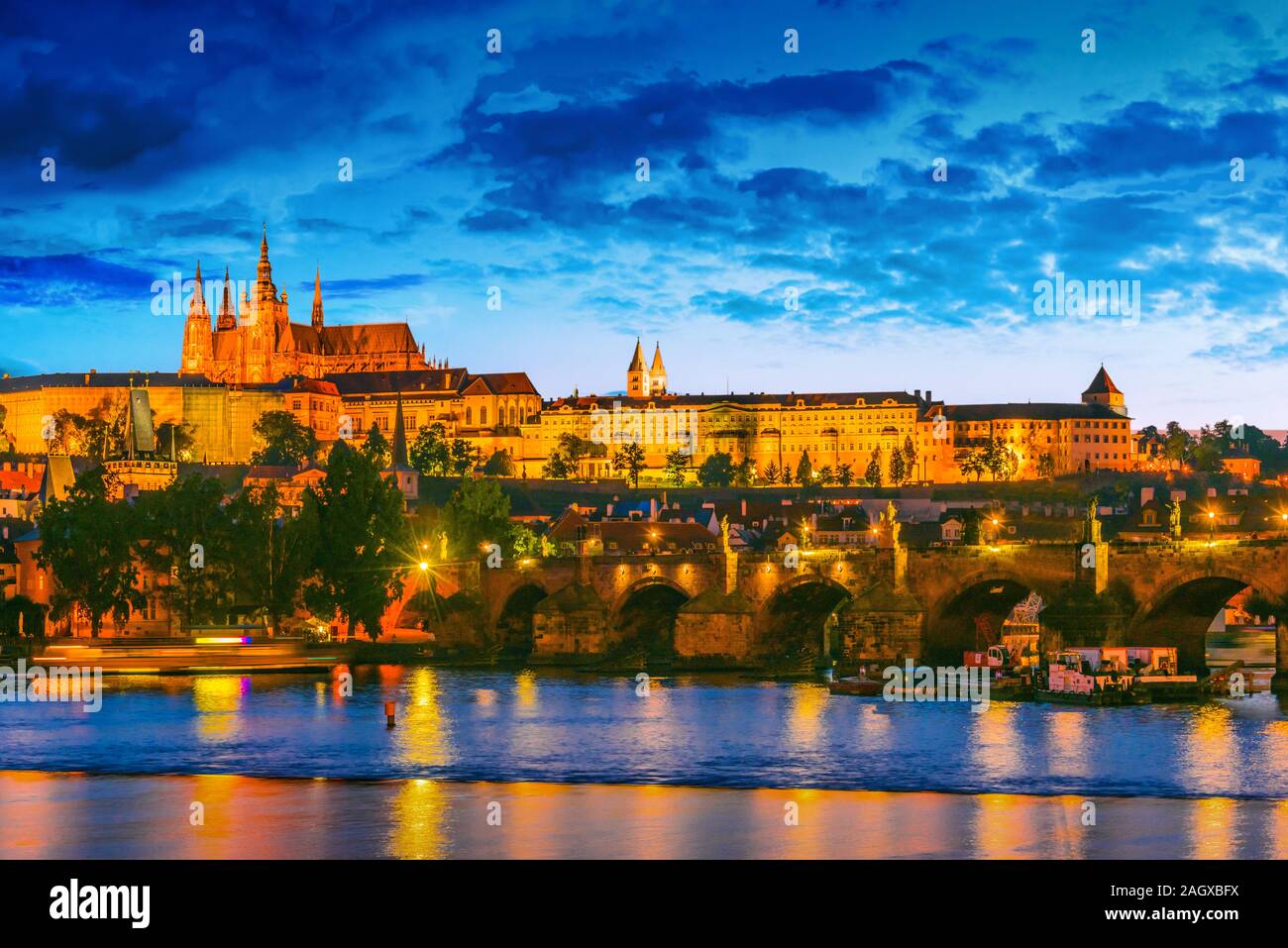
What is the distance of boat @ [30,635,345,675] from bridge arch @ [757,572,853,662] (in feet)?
71.4

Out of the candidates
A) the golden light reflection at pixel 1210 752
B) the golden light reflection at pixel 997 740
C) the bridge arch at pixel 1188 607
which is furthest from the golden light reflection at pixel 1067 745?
the bridge arch at pixel 1188 607

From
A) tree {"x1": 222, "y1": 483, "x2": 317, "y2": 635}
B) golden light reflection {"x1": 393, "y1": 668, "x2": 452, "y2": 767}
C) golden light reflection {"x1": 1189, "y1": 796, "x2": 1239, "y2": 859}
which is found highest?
tree {"x1": 222, "y1": 483, "x2": 317, "y2": 635}

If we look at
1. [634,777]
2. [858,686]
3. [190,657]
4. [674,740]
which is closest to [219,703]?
[190,657]

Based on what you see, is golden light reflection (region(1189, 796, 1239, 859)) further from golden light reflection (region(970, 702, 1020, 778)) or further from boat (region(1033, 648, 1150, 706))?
boat (region(1033, 648, 1150, 706))

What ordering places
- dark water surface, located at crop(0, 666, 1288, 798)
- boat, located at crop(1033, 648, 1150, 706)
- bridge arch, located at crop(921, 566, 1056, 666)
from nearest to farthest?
dark water surface, located at crop(0, 666, 1288, 798) < boat, located at crop(1033, 648, 1150, 706) < bridge arch, located at crop(921, 566, 1056, 666)

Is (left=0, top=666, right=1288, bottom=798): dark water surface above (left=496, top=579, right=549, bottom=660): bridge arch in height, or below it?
below

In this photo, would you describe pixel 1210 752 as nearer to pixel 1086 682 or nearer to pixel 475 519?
pixel 1086 682

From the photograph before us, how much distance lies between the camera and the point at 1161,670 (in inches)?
2815

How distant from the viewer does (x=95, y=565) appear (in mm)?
100375

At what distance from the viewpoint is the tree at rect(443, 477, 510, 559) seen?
4392 inches

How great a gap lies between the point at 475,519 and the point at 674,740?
5663 cm

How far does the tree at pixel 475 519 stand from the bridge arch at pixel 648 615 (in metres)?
14.7

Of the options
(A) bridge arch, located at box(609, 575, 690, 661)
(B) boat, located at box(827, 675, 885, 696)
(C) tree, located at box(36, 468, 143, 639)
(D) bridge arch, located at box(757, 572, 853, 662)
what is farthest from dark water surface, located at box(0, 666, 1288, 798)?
(C) tree, located at box(36, 468, 143, 639)
